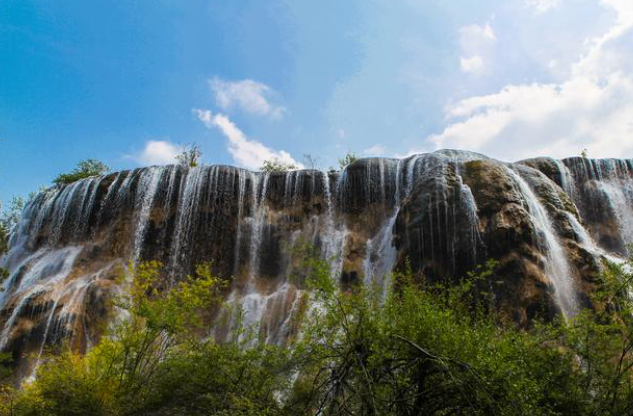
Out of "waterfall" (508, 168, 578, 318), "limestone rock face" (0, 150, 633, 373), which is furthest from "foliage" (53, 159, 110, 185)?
"waterfall" (508, 168, 578, 318)

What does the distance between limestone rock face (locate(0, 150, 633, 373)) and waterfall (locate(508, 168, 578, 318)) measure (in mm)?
55

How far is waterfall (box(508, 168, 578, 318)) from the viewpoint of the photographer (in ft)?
48.8

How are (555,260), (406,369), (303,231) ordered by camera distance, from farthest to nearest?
(303,231)
(555,260)
(406,369)

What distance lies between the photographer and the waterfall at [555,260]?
48.8 feet

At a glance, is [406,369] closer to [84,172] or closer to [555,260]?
[555,260]

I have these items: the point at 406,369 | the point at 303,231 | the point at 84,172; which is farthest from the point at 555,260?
the point at 84,172

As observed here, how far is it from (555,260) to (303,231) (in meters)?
12.8

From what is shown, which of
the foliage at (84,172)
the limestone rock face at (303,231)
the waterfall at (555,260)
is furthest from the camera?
the foliage at (84,172)

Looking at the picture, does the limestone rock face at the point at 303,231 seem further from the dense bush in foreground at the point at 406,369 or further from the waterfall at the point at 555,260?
the dense bush in foreground at the point at 406,369

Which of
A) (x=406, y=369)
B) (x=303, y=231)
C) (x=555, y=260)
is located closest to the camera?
(x=406, y=369)

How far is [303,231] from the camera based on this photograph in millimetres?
24281

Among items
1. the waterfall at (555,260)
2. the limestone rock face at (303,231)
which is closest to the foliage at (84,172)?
the limestone rock face at (303,231)

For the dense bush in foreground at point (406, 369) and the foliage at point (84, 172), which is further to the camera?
the foliage at point (84, 172)

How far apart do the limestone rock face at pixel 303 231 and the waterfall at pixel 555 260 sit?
5cm
